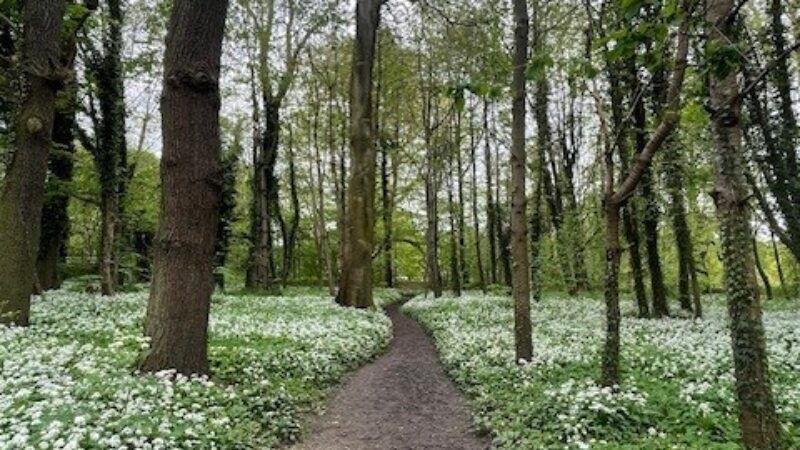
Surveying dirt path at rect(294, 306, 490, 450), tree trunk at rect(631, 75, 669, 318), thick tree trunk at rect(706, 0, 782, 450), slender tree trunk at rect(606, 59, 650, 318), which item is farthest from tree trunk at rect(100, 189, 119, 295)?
thick tree trunk at rect(706, 0, 782, 450)

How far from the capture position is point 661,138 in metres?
6.46

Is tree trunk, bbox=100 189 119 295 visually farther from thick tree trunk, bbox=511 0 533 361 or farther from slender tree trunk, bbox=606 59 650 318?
slender tree trunk, bbox=606 59 650 318

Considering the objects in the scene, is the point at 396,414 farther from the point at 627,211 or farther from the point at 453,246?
the point at 453,246

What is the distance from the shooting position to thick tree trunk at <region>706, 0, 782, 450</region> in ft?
15.1

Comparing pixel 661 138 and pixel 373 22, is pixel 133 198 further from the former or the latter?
pixel 661 138

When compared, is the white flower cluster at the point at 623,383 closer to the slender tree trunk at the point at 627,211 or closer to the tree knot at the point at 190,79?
the slender tree trunk at the point at 627,211

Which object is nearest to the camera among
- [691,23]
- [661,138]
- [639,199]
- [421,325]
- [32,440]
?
[691,23]

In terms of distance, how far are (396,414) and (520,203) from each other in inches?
182

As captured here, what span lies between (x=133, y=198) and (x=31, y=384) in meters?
20.5

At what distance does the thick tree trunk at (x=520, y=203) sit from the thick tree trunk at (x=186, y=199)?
5524mm

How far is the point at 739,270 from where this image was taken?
464 cm

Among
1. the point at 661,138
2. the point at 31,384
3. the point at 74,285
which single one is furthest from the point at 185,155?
the point at 74,285

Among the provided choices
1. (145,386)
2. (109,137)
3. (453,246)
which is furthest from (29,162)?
(453,246)

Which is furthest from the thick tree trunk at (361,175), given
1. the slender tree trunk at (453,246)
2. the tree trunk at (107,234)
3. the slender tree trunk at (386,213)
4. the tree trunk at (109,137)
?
the slender tree trunk at (386,213)
